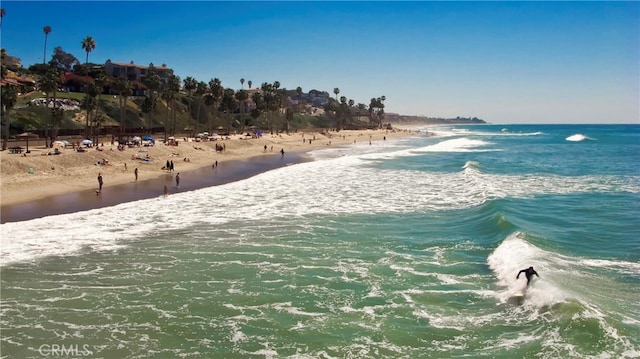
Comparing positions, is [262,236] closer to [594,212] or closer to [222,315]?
[222,315]

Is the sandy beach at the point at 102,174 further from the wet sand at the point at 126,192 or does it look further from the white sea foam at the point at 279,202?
the white sea foam at the point at 279,202

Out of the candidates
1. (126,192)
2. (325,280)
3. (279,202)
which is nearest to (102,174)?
(126,192)

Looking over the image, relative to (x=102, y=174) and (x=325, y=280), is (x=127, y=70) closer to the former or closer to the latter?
(x=102, y=174)

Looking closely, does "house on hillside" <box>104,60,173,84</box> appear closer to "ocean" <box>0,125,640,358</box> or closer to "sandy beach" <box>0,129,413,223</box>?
"sandy beach" <box>0,129,413,223</box>

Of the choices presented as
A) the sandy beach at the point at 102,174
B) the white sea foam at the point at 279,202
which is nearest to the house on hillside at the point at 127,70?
the sandy beach at the point at 102,174

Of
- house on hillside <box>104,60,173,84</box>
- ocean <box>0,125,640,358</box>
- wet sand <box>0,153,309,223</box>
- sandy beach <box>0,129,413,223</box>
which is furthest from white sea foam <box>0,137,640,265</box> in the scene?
house on hillside <box>104,60,173,84</box>

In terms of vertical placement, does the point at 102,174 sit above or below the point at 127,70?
below
